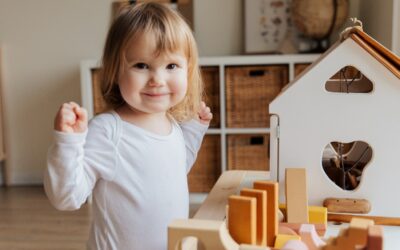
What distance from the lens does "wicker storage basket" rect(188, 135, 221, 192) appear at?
2436 mm

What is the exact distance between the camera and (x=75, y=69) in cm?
283

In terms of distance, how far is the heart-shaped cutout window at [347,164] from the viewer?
2.75 feet

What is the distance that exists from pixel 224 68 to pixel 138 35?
1649mm

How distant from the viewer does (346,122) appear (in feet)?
2.54

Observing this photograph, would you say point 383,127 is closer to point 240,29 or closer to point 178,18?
point 178,18

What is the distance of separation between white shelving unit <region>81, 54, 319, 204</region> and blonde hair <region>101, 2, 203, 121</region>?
59.9 inches

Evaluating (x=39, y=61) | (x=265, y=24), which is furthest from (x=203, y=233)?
(x=39, y=61)

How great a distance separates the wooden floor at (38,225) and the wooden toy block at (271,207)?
1481mm

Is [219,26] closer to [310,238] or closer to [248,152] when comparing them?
[248,152]

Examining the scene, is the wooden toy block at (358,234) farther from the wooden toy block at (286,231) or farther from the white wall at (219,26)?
the white wall at (219,26)

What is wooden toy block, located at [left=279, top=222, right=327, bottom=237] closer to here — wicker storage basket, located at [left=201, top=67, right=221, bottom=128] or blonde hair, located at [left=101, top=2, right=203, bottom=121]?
blonde hair, located at [left=101, top=2, right=203, bottom=121]

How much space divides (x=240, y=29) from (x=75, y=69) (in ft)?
3.32

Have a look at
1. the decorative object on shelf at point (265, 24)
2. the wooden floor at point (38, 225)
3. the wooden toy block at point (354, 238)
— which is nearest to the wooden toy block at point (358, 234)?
the wooden toy block at point (354, 238)

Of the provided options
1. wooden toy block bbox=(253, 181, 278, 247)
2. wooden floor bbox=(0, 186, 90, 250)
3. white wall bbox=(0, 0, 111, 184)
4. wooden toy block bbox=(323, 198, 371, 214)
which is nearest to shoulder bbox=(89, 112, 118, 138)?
wooden toy block bbox=(253, 181, 278, 247)
